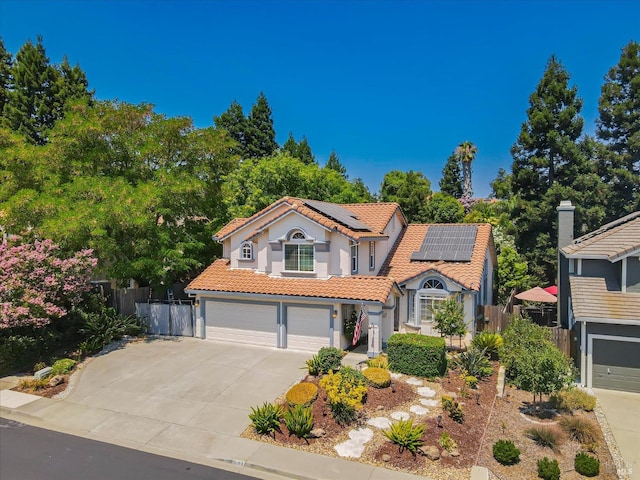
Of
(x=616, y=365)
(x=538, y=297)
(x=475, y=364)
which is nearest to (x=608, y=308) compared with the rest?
(x=616, y=365)

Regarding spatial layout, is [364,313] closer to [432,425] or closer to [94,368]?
[432,425]

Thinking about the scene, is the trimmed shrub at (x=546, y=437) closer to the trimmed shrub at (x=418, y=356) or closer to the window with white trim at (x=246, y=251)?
the trimmed shrub at (x=418, y=356)

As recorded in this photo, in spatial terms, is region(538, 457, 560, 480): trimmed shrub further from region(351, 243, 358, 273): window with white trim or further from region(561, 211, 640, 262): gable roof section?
region(351, 243, 358, 273): window with white trim

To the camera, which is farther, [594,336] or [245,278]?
[245,278]

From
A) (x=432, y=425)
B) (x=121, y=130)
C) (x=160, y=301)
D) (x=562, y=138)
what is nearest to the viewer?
(x=432, y=425)

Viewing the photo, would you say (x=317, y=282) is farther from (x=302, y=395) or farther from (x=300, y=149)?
(x=300, y=149)

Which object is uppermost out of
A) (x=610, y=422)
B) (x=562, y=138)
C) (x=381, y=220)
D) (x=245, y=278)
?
(x=562, y=138)

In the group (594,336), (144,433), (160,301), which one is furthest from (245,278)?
(594,336)
